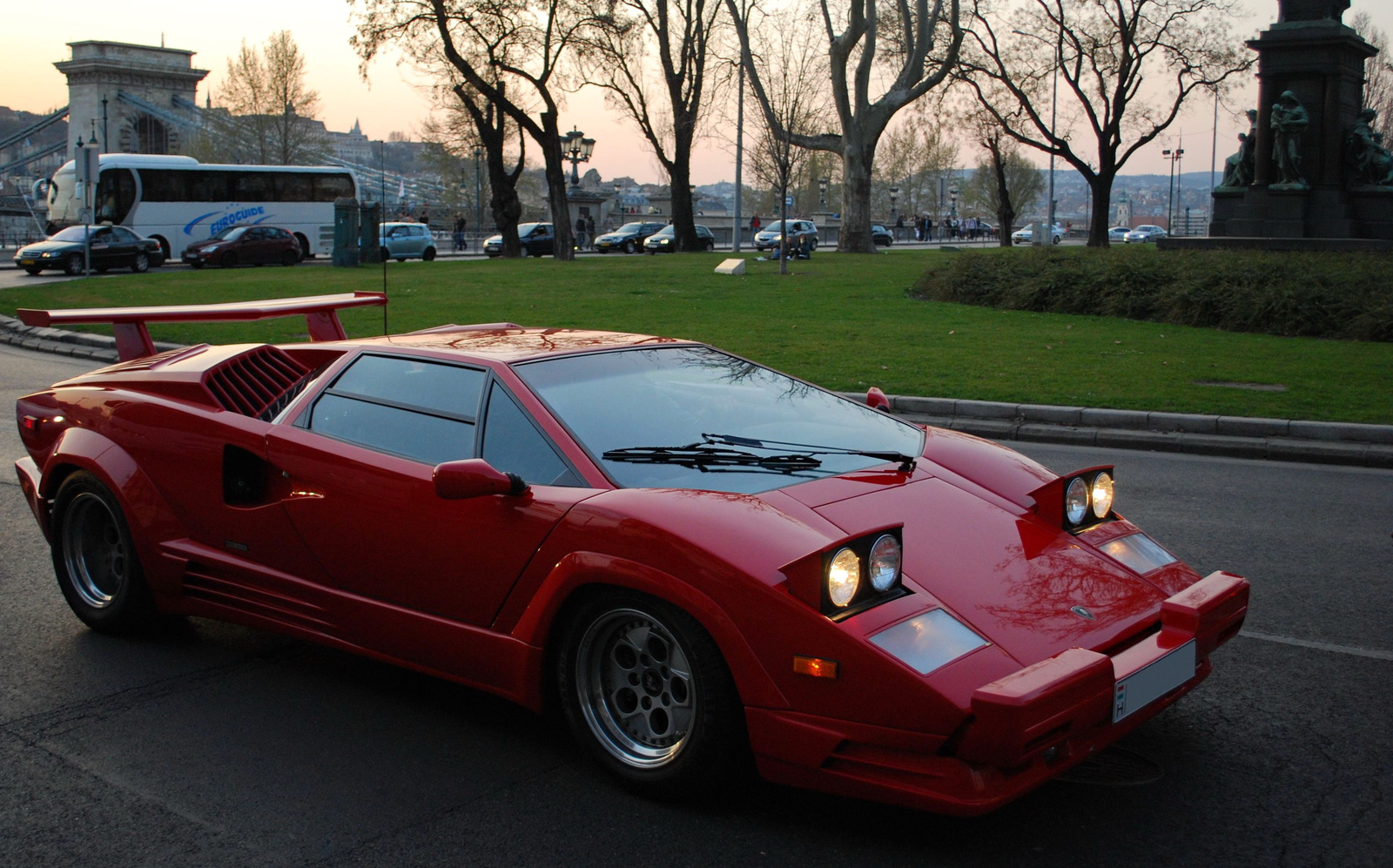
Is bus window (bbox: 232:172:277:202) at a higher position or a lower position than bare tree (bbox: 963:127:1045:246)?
lower

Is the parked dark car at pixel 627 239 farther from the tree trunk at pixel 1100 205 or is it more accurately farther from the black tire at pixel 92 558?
the black tire at pixel 92 558

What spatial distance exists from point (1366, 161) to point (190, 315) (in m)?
24.6

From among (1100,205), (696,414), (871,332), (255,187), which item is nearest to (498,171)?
(255,187)

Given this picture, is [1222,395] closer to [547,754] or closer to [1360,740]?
[1360,740]

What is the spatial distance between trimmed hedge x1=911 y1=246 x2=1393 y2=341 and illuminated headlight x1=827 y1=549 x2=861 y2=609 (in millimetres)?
13965

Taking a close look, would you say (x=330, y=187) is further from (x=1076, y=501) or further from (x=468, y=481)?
(x=1076, y=501)

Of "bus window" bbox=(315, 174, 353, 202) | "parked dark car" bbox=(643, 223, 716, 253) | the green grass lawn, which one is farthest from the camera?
"parked dark car" bbox=(643, 223, 716, 253)

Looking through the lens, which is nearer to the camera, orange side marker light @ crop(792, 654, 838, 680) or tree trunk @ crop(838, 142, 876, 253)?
orange side marker light @ crop(792, 654, 838, 680)

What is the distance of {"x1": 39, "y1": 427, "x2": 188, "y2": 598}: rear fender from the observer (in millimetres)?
4445

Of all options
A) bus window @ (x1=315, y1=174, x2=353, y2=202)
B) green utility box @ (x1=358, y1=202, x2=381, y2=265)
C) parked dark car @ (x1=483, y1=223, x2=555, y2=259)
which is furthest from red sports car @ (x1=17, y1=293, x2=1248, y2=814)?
parked dark car @ (x1=483, y1=223, x2=555, y2=259)

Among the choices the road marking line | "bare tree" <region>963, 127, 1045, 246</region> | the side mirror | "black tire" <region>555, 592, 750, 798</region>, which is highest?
"bare tree" <region>963, 127, 1045, 246</region>

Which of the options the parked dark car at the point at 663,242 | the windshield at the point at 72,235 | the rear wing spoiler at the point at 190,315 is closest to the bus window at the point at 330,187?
the windshield at the point at 72,235

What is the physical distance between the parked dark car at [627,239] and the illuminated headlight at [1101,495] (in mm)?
51828

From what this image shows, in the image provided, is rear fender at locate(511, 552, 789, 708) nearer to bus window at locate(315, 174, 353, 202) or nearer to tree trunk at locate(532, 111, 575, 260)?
tree trunk at locate(532, 111, 575, 260)
